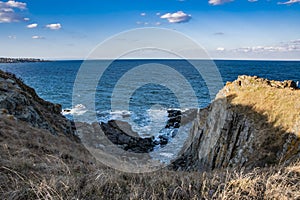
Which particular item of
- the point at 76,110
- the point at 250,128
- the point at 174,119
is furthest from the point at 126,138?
the point at 250,128

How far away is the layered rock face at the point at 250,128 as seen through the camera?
1212 centimetres

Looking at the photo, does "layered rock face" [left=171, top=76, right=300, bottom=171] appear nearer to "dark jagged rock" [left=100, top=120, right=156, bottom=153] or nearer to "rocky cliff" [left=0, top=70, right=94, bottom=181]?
"rocky cliff" [left=0, top=70, right=94, bottom=181]

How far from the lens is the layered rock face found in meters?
12.1

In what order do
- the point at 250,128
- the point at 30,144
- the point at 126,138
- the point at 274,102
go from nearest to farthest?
the point at 30,144, the point at 250,128, the point at 274,102, the point at 126,138

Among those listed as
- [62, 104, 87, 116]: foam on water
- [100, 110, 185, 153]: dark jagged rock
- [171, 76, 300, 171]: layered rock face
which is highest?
[171, 76, 300, 171]: layered rock face

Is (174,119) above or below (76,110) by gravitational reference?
below

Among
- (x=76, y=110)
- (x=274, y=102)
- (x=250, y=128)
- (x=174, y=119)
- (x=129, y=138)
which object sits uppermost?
(x=274, y=102)

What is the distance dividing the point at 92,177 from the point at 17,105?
1578 centimetres

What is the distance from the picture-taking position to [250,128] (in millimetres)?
Result: 14453

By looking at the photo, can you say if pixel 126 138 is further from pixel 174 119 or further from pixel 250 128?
pixel 250 128

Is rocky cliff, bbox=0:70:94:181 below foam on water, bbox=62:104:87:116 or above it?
above

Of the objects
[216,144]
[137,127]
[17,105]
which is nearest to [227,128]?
[216,144]

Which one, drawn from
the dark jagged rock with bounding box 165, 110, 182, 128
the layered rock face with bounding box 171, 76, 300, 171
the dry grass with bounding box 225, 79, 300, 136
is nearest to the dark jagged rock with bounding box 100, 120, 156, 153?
the dark jagged rock with bounding box 165, 110, 182, 128

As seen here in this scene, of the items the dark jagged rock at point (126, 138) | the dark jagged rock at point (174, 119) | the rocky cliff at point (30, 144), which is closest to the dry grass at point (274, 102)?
the rocky cliff at point (30, 144)
